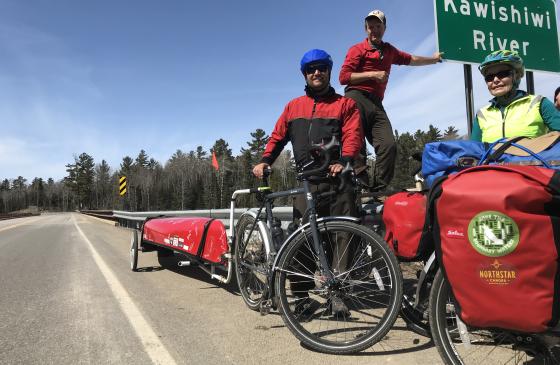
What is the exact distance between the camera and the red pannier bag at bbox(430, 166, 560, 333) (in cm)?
174

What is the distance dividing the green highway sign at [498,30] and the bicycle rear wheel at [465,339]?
3.67 m

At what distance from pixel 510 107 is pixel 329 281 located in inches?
75.0

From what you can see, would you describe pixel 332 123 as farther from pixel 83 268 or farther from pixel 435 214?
pixel 83 268

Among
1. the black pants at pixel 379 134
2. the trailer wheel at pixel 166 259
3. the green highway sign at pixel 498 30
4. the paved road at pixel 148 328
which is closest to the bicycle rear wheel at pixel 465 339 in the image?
the paved road at pixel 148 328

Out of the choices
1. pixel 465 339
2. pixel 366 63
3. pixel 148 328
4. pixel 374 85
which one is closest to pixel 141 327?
pixel 148 328

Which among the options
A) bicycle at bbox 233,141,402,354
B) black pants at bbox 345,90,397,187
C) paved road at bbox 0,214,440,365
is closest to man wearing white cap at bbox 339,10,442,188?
black pants at bbox 345,90,397,187

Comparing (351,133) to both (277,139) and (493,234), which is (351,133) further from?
(493,234)

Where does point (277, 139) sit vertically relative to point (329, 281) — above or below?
above

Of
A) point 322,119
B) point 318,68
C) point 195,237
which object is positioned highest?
point 318,68

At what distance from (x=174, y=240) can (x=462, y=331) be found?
390cm

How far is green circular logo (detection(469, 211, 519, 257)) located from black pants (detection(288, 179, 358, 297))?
1206mm

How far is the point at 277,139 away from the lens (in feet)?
12.7

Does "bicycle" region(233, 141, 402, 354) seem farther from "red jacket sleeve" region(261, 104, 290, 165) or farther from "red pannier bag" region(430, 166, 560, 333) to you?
"red pannier bag" region(430, 166, 560, 333)

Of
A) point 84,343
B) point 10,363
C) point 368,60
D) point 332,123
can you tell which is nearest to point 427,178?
point 332,123
